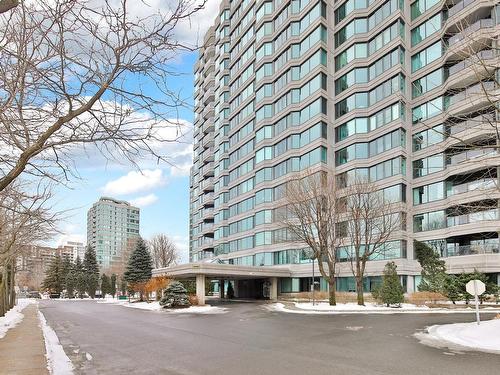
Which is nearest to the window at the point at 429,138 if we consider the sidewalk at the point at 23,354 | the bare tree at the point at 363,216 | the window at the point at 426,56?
the window at the point at 426,56

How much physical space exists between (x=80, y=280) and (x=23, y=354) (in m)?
86.3

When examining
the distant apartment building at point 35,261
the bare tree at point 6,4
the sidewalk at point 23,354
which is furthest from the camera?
the distant apartment building at point 35,261

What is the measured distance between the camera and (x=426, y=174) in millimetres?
49469

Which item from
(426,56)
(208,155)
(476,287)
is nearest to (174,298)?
(476,287)

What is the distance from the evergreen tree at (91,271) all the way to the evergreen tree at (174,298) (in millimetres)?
55885

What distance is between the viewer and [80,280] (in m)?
94.0

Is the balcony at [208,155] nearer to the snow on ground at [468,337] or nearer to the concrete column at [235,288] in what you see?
the concrete column at [235,288]

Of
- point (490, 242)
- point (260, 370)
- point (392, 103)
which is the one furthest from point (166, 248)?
point (260, 370)

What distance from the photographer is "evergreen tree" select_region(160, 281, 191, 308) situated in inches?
1741

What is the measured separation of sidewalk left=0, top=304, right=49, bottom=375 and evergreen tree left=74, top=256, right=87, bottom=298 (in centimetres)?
7947

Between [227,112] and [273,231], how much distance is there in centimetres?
2896

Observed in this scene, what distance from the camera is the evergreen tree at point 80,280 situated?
308 ft

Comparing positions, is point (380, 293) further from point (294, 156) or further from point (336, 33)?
point (336, 33)

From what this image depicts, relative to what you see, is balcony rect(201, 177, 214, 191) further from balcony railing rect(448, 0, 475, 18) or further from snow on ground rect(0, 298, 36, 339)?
snow on ground rect(0, 298, 36, 339)
